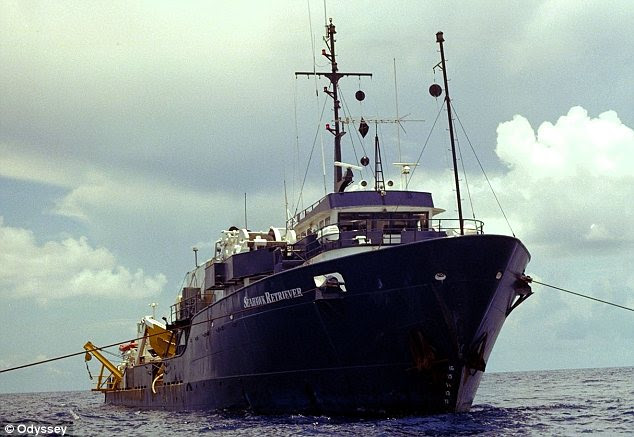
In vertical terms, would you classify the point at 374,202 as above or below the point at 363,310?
above

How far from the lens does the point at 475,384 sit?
88.4ft

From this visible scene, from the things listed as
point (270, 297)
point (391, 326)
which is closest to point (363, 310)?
point (391, 326)

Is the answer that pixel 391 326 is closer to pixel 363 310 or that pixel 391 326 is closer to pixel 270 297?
pixel 363 310

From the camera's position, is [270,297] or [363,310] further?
[270,297]

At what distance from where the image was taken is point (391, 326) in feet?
79.7

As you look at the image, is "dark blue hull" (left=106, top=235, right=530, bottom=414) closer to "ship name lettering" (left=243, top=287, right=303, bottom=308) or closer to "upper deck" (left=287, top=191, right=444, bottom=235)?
"ship name lettering" (left=243, top=287, right=303, bottom=308)

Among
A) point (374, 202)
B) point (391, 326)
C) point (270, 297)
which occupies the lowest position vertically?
point (391, 326)

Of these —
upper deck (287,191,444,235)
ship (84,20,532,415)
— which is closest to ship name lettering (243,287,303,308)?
ship (84,20,532,415)

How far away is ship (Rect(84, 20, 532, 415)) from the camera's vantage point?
2408 centimetres

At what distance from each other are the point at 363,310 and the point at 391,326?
38.1 inches

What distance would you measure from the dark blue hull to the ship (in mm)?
35

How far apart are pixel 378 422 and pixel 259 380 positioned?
19.2 ft

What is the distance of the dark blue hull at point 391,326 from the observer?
2400cm

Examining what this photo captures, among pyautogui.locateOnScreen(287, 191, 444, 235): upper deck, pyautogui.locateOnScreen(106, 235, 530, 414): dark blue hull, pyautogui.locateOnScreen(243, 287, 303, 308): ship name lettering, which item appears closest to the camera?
pyautogui.locateOnScreen(106, 235, 530, 414): dark blue hull
